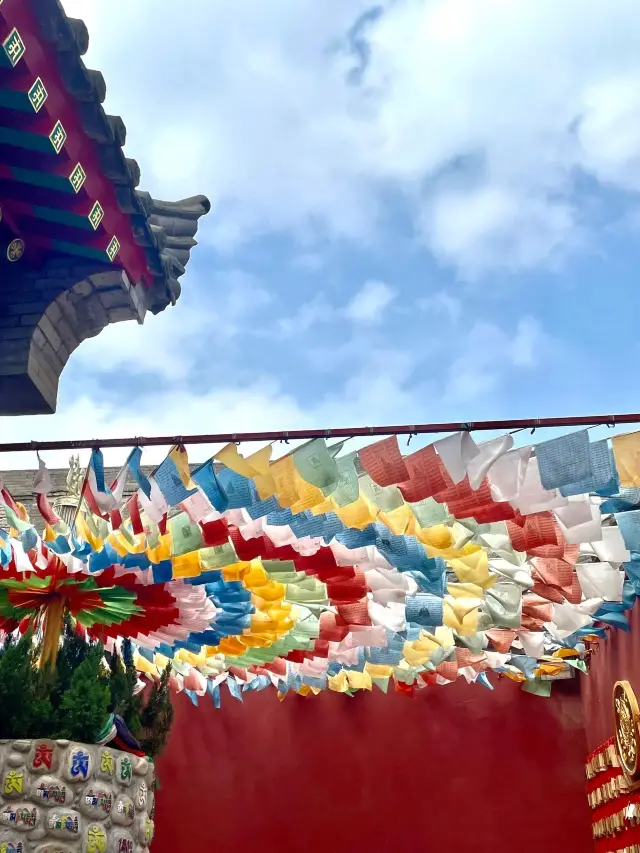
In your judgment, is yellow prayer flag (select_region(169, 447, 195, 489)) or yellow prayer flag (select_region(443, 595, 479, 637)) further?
yellow prayer flag (select_region(443, 595, 479, 637))

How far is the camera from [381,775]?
8438 millimetres

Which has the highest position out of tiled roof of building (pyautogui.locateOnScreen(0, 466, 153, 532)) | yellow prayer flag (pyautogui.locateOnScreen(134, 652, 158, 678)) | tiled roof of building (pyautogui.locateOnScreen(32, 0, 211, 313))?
tiled roof of building (pyautogui.locateOnScreen(0, 466, 153, 532))

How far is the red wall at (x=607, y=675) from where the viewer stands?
612cm

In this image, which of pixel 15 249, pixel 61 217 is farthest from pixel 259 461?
pixel 15 249

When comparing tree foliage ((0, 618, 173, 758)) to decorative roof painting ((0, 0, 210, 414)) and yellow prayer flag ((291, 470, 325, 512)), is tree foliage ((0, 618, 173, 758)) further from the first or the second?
yellow prayer flag ((291, 470, 325, 512))

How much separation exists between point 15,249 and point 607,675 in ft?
19.1

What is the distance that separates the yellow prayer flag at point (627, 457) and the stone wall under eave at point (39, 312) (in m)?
2.47

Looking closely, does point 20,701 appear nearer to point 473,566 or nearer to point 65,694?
point 65,694

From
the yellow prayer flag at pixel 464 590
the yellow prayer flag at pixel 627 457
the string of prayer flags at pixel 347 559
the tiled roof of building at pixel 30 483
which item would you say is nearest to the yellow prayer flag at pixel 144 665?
the string of prayer flags at pixel 347 559

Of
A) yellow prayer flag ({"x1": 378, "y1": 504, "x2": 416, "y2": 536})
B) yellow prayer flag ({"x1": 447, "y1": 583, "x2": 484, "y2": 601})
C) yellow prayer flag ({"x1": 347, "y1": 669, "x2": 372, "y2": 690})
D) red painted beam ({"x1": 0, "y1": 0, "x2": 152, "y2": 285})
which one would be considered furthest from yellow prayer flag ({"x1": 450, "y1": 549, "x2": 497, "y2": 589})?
yellow prayer flag ({"x1": 347, "y1": 669, "x2": 372, "y2": 690})

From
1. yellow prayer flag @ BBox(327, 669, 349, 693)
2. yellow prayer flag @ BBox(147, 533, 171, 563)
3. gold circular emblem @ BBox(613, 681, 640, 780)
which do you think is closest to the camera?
yellow prayer flag @ BBox(147, 533, 171, 563)

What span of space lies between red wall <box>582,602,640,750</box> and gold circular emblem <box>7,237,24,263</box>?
463cm

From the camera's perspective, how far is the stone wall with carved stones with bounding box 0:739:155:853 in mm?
4566

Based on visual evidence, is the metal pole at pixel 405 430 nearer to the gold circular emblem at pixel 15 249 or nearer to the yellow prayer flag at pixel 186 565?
the gold circular emblem at pixel 15 249
